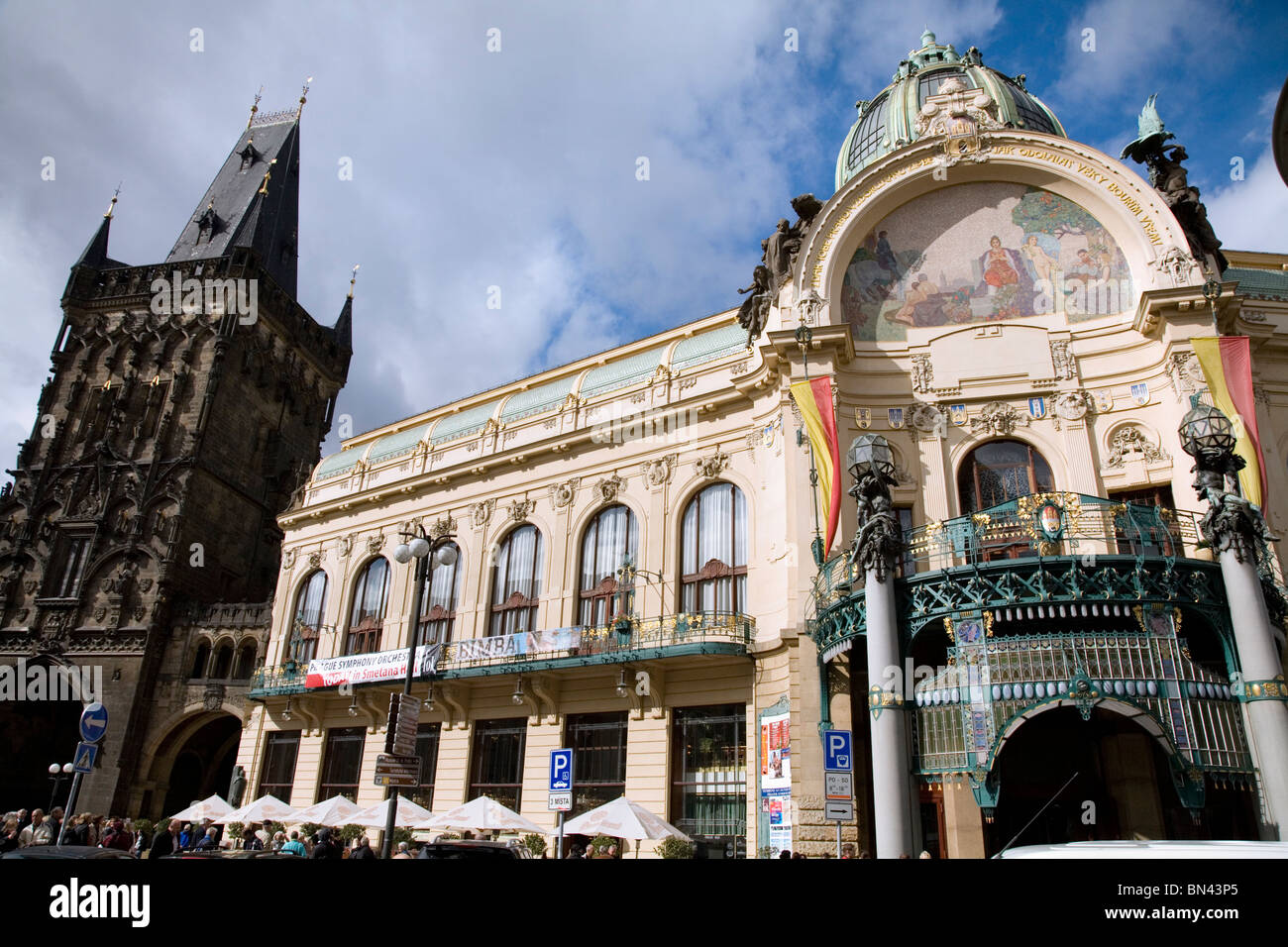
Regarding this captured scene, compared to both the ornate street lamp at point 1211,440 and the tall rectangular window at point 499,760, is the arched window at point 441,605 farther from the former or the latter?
the ornate street lamp at point 1211,440

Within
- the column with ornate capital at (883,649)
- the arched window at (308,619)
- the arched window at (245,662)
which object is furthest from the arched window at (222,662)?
the column with ornate capital at (883,649)

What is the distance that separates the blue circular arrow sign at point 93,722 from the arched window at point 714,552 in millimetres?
13110

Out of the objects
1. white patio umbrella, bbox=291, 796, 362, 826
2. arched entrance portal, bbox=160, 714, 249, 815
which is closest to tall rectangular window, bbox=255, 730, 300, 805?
white patio umbrella, bbox=291, 796, 362, 826

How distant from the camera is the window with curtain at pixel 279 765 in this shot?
2828 cm

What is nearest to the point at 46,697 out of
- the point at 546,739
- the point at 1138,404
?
the point at 546,739

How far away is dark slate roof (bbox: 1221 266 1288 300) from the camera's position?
20.8 m

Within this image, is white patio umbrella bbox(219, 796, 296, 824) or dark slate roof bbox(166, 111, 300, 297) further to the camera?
dark slate roof bbox(166, 111, 300, 297)

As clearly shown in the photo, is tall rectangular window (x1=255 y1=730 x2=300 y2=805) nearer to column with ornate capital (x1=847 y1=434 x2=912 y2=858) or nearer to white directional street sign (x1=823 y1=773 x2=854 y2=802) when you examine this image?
column with ornate capital (x1=847 y1=434 x2=912 y2=858)

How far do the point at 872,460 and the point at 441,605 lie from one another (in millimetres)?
16878

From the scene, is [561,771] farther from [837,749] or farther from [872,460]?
[872,460]

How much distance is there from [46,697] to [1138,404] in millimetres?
44743

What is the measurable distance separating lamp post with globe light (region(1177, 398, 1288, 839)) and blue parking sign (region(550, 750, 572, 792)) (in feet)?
35.0

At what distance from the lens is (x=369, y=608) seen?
97.5 feet
